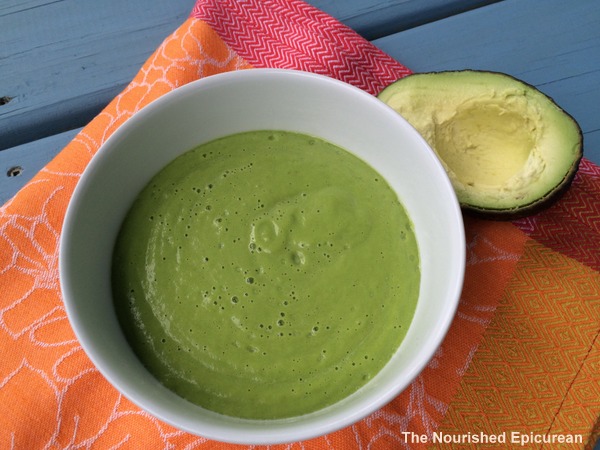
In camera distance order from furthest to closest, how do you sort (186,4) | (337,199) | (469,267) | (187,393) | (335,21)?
(186,4)
(335,21)
(469,267)
(337,199)
(187,393)

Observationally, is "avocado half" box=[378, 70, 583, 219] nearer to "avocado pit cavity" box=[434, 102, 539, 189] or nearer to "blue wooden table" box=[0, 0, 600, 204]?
"avocado pit cavity" box=[434, 102, 539, 189]

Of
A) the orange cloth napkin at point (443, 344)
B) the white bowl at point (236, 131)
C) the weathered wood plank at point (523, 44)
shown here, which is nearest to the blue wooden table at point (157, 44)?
the weathered wood plank at point (523, 44)

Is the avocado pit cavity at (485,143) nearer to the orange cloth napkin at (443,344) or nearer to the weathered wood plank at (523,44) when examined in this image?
the orange cloth napkin at (443,344)

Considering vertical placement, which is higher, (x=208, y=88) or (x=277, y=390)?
(x=208, y=88)

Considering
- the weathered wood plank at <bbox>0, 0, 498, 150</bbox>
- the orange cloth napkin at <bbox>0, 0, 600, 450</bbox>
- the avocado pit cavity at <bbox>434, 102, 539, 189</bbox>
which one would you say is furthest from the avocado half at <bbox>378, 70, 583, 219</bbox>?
the weathered wood plank at <bbox>0, 0, 498, 150</bbox>

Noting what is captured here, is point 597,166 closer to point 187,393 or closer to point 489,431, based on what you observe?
point 489,431

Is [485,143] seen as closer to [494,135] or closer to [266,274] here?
[494,135]

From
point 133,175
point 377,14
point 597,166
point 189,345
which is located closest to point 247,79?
point 133,175
